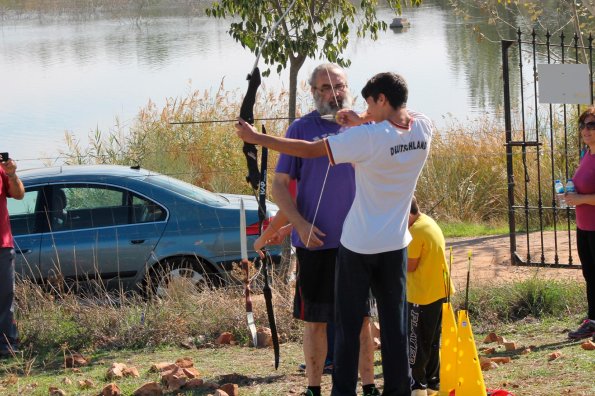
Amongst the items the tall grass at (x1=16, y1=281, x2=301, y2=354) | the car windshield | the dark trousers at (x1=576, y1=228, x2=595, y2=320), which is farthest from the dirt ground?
the car windshield

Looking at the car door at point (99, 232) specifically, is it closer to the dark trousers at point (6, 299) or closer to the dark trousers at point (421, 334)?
the dark trousers at point (6, 299)

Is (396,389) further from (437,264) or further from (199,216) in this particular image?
(199,216)

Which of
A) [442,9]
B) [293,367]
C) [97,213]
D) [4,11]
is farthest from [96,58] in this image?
[293,367]

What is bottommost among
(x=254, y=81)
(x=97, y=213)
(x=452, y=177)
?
(x=452, y=177)

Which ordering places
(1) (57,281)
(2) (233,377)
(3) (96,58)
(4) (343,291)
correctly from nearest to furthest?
(4) (343,291) → (2) (233,377) → (1) (57,281) → (3) (96,58)

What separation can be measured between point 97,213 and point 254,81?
4.15 metres

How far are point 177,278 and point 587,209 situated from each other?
3.58 meters

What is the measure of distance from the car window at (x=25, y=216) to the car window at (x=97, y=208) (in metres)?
0.18

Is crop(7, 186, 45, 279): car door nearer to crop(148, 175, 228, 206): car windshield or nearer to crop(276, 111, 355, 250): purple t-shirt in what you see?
crop(148, 175, 228, 206): car windshield

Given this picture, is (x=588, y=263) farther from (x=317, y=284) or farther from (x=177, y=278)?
(x=177, y=278)

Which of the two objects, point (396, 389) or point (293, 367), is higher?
point (396, 389)

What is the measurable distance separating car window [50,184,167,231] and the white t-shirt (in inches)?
184

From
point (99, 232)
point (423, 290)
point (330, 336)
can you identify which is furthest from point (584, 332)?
point (99, 232)

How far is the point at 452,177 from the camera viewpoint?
14719 mm
